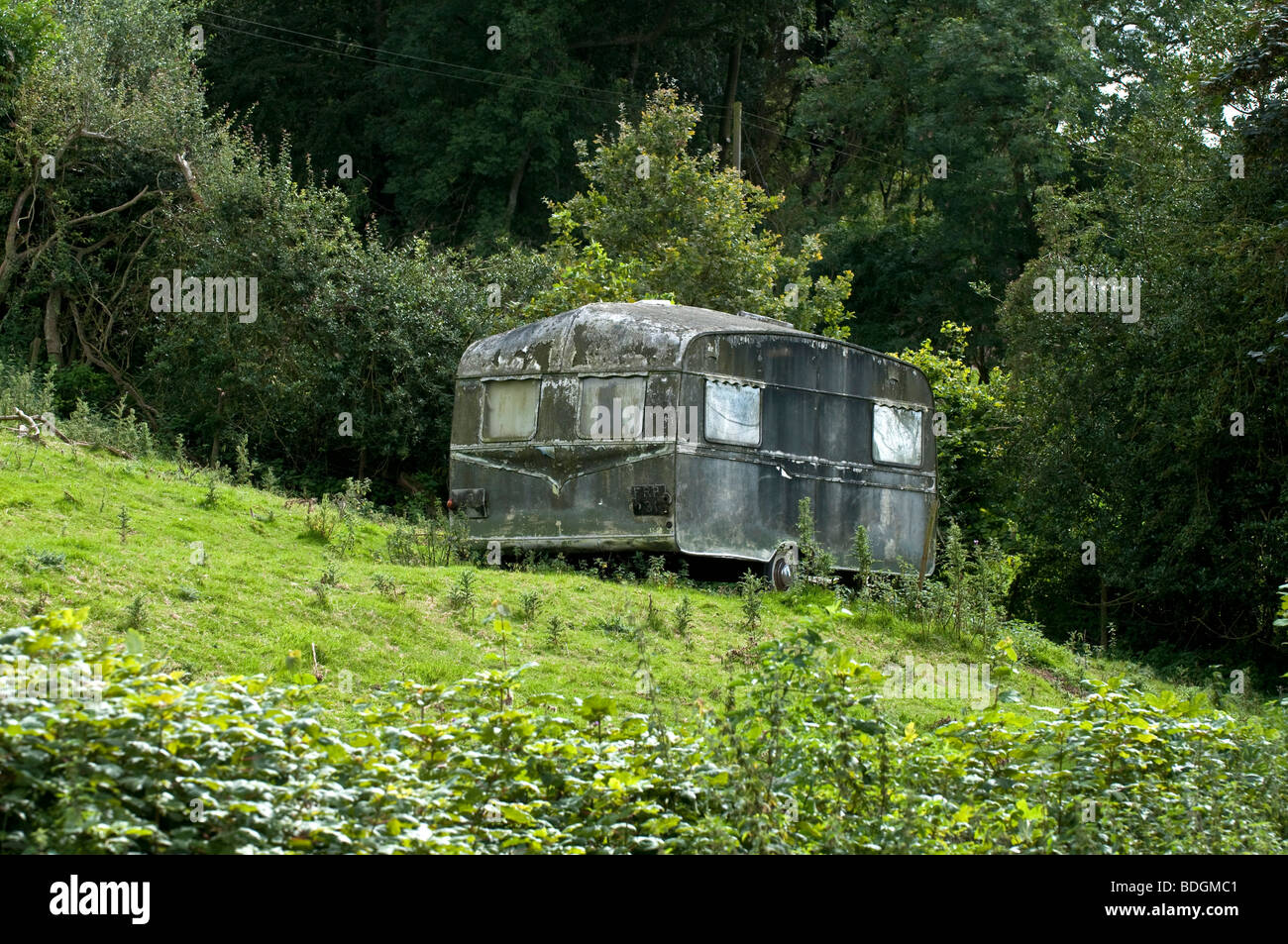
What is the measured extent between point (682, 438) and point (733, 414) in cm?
78

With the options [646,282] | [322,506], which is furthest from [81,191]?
[322,506]

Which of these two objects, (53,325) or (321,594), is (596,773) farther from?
(53,325)

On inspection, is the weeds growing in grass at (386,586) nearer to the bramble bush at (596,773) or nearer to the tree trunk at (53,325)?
the bramble bush at (596,773)

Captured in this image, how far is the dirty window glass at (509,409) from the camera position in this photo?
16.8 m

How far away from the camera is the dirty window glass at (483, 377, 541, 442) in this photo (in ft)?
55.1

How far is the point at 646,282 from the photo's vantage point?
24.6 m

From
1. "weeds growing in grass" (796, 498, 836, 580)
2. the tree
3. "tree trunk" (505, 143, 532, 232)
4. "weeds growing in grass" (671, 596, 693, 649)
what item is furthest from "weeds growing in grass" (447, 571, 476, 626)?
"tree trunk" (505, 143, 532, 232)

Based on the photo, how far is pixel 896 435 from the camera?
1767cm

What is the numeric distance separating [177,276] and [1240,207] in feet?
52.1

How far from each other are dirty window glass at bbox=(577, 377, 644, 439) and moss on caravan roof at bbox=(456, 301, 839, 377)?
16 centimetres

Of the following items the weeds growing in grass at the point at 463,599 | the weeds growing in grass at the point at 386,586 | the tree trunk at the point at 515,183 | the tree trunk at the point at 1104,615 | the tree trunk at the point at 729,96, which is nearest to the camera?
the weeds growing in grass at the point at 463,599

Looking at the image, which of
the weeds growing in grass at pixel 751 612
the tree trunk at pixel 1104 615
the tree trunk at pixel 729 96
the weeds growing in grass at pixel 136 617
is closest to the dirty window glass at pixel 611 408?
the weeds growing in grass at pixel 751 612

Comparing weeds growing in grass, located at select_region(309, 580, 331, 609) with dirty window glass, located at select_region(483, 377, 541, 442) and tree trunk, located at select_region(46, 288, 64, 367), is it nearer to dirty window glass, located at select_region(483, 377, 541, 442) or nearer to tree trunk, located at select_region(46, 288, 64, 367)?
dirty window glass, located at select_region(483, 377, 541, 442)

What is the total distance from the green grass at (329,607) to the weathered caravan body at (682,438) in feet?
2.82
